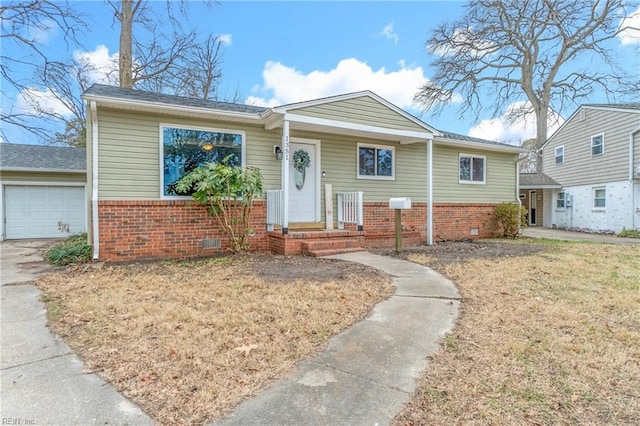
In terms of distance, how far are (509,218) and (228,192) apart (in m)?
9.43

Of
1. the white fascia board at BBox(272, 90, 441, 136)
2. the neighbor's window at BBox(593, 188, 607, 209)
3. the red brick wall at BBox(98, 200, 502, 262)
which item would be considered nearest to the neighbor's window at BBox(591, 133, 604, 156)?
the neighbor's window at BBox(593, 188, 607, 209)

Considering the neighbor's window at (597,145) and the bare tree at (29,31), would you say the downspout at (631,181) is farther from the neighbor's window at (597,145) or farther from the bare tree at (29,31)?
the bare tree at (29,31)

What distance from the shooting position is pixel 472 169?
11516 millimetres

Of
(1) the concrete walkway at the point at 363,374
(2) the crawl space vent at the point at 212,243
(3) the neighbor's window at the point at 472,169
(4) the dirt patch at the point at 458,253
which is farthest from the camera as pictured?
(3) the neighbor's window at the point at 472,169

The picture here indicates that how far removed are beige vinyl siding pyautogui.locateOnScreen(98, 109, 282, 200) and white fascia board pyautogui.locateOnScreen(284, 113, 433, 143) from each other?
2.12 metres

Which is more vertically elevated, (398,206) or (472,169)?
(472,169)

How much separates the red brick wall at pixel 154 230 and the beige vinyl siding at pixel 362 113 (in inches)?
128

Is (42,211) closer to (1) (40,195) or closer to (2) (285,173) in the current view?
(1) (40,195)

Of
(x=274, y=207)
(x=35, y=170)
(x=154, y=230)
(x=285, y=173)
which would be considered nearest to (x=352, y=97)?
(x=285, y=173)

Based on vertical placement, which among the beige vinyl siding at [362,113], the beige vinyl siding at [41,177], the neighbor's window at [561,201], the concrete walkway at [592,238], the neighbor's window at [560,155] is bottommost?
the concrete walkway at [592,238]

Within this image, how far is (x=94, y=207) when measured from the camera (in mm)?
6539

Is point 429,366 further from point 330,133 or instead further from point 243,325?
point 330,133

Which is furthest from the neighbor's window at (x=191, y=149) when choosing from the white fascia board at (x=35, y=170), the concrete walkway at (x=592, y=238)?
the concrete walkway at (x=592, y=238)

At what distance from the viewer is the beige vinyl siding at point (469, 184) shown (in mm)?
10789
